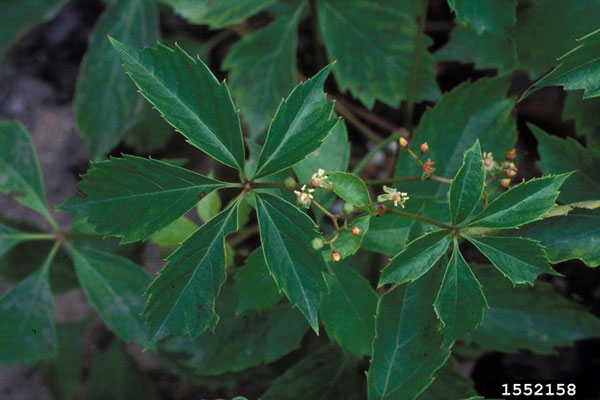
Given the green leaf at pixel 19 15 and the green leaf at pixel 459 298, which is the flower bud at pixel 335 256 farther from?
the green leaf at pixel 19 15

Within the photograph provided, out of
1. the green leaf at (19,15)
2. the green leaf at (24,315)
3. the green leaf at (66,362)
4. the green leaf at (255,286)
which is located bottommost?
the green leaf at (66,362)

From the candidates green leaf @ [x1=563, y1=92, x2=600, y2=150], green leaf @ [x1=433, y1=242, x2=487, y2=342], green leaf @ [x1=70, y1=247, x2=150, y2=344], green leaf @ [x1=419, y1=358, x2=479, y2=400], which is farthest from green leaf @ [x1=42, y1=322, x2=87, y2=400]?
green leaf @ [x1=563, y1=92, x2=600, y2=150]

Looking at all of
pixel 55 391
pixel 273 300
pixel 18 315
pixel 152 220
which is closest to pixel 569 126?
pixel 273 300

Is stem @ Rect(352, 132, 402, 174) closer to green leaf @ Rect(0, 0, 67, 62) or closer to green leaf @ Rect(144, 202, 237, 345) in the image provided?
green leaf @ Rect(144, 202, 237, 345)

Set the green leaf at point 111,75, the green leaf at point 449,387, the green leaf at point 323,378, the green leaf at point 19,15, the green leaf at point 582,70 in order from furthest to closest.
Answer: the green leaf at point 19,15 < the green leaf at point 111,75 < the green leaf at point 323,378 < the green leaf at point 449,387 < the green leaf at point 582,70

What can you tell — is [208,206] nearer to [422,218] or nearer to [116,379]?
[422,218]

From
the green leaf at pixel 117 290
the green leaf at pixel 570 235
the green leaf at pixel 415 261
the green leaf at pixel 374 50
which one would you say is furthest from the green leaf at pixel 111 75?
the green leaf at pixel 570 235

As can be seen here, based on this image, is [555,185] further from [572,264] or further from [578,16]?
[572,264]
